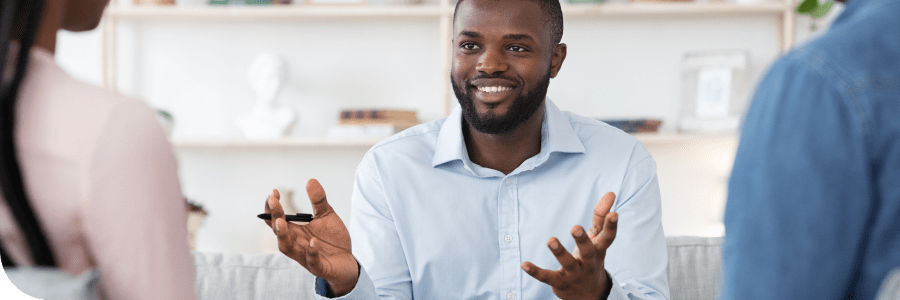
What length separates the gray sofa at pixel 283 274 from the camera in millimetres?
1509

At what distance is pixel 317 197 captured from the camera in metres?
0.97

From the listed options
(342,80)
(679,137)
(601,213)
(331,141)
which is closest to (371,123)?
(331,141)

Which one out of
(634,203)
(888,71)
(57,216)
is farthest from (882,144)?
(634,203)

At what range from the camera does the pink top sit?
39 centimetres

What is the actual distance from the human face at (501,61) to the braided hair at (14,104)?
1.09m

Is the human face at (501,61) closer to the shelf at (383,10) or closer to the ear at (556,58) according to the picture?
the ear at (556,58)

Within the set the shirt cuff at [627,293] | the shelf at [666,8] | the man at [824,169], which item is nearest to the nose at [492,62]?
the shirt cuff at [627,293]

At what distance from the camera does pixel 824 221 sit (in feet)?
1.68

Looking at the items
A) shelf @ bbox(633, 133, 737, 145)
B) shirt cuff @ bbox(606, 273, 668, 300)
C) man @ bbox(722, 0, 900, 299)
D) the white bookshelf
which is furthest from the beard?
shelf @ bbox(633, 133, 737, 145)

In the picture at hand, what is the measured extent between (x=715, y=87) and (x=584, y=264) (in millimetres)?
1975

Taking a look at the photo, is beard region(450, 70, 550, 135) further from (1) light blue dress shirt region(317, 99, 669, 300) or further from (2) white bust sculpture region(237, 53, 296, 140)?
(2) white bust sculpture region(237, 53, 296, 140)

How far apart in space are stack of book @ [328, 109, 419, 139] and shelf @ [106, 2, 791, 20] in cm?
38

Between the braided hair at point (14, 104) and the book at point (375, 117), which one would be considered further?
the book at point (375, 117)

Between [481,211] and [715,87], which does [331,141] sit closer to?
[481,211]
